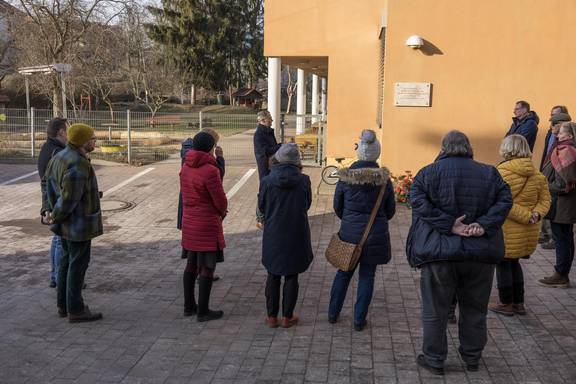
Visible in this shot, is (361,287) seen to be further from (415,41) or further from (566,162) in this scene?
(415,41)

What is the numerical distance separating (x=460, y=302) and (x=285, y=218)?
1511 millimetres

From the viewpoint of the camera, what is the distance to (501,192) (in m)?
4.00

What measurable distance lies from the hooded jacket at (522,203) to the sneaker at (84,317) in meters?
3.55

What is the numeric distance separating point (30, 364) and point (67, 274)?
3.33 feet

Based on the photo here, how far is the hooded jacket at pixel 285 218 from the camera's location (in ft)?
16.0

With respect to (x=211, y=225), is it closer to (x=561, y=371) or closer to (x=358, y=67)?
(x=561, y=371)

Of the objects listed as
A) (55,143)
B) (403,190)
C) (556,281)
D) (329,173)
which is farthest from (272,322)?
(329,173)

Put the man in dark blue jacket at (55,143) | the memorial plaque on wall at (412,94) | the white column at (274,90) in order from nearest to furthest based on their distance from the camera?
the man in dark blue jacket at (55,143), the memorial plaque on wall at (412,94), the white column at (274,90)

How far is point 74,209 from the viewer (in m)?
5.05

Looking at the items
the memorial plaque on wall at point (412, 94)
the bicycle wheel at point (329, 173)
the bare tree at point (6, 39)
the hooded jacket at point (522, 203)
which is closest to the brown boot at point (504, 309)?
the hooded jacket at point (522, 203)

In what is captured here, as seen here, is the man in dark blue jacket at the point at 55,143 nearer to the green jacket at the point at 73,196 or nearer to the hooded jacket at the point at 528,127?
the green jacket at the point at 73,196

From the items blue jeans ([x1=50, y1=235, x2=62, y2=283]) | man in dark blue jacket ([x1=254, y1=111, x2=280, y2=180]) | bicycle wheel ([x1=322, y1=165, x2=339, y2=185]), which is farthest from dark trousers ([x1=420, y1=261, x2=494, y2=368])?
bicycle wheel ([x1=322, y1=165, x2=339, y2=185])

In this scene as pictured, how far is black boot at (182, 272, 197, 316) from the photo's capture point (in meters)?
5.28

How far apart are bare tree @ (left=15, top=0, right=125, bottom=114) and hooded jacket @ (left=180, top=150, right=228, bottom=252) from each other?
22.8 m
